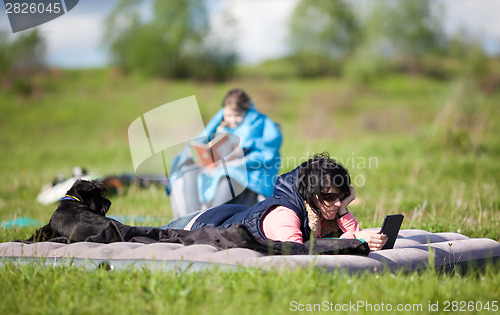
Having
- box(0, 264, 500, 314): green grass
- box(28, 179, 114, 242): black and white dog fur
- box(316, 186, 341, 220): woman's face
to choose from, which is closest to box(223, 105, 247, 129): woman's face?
box(28, 179, 114, 242): black and white dog fur

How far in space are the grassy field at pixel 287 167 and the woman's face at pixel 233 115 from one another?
5.15ft

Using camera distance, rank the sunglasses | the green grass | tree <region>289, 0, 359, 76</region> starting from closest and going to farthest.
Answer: the green grass < the sunglasses < tree <region>289, 0, 359, 76</region>

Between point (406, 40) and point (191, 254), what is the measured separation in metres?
43.1

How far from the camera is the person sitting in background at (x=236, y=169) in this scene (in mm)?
7234

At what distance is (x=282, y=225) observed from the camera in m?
4.15

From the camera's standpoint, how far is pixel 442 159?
1179 cm

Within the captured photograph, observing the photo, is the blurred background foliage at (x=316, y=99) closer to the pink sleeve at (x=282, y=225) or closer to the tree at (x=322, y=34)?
the tree at (x=322, y=34)

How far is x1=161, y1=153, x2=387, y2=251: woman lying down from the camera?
4.11 m

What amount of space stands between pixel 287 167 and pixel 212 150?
11.5 ft

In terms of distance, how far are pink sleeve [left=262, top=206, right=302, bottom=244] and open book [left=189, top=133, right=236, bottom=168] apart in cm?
330

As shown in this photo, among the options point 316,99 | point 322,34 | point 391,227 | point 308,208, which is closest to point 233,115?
point 308,208

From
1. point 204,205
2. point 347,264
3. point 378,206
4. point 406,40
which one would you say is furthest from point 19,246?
point 406,40

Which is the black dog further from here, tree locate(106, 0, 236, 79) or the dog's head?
tree locate(106, 0, 236, 79)

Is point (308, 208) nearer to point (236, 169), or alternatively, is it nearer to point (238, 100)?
point (236, 169)
